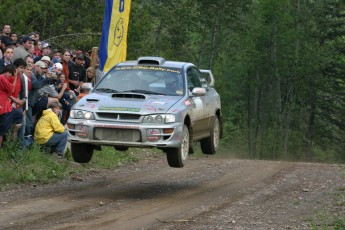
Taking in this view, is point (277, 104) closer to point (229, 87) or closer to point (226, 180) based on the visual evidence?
point (229, 87)

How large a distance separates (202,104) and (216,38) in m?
53.5

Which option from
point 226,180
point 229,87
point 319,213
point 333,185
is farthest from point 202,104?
point 229,87

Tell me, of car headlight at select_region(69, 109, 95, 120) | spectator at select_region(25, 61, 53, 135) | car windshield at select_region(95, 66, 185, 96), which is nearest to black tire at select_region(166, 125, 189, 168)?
car windshield at select_region(95, 66, 185, 96)

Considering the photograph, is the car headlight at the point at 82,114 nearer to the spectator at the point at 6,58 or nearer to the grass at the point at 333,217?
the spectator at the point at 6,58

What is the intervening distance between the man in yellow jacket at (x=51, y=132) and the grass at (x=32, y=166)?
0.66ft

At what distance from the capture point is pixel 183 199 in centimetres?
1429

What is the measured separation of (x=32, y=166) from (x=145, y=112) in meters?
3.20

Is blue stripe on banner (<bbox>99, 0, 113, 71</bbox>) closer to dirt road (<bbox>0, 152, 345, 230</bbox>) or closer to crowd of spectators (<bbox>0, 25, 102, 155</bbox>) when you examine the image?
crowd of spectators (<bbox>0, 25, 102, 155</bbox>)

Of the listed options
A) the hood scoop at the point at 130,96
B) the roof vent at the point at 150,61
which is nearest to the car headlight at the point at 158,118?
the hood scoop at the point at 130,96

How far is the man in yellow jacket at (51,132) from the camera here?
17.9m

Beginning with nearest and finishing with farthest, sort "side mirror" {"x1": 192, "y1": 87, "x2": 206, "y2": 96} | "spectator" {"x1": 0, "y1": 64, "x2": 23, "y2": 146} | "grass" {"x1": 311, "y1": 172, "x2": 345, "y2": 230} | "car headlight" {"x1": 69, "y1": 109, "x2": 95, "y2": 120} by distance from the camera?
"grass" {"x1": 311, "y1": 172, "x2": 345, "y2": 230}, "car headlight" {"x1": 69, "y1": 109, "x2": 95, "y2": 120}, "side mirror" {"x1": 192, "y1": 87, "x2": 206, "y2": 96}, "spectator" {"x1": 0, "y1": 64, "x2": 23, "y2": 146}

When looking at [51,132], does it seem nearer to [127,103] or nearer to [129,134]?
[127,103]

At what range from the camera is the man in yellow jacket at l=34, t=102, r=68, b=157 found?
17906 mm

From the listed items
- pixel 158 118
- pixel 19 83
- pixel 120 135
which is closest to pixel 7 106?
pixel 19 83
